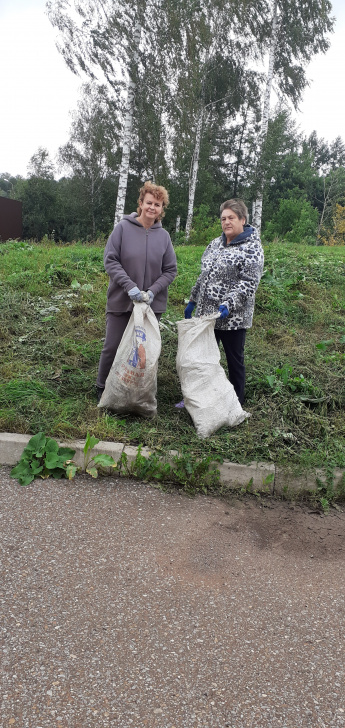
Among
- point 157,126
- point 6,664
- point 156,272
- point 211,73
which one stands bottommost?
point 6,664

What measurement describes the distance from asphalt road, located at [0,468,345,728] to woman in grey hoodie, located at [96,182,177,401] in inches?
53.2

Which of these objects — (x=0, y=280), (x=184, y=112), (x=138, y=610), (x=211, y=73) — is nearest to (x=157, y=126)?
(x=184, y=112)

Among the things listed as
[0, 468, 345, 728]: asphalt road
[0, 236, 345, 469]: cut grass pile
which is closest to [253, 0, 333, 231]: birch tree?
[0, 236, 345, 469]: cut grass pile

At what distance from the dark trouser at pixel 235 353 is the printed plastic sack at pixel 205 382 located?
155 mm

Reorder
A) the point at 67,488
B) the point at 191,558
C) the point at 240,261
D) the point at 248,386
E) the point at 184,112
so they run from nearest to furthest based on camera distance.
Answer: the point at 191,558 → the point at 67,488 → the point at 240,261 → the point at 248,386 → the point at 184,112

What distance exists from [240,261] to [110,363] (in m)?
1.29

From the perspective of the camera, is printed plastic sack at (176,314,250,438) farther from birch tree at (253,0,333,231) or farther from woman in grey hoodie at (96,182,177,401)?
birch tree at (253,0,333,231)

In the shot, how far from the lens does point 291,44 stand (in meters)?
19.4

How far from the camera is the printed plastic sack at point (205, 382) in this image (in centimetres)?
381

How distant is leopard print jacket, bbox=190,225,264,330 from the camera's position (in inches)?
151

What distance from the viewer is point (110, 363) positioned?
4160 mm

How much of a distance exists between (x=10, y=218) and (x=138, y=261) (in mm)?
14341

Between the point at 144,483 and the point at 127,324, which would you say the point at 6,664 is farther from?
the point at 127,324

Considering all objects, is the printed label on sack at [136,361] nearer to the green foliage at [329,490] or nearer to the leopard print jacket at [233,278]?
the leopard print jacket at [233,278]
